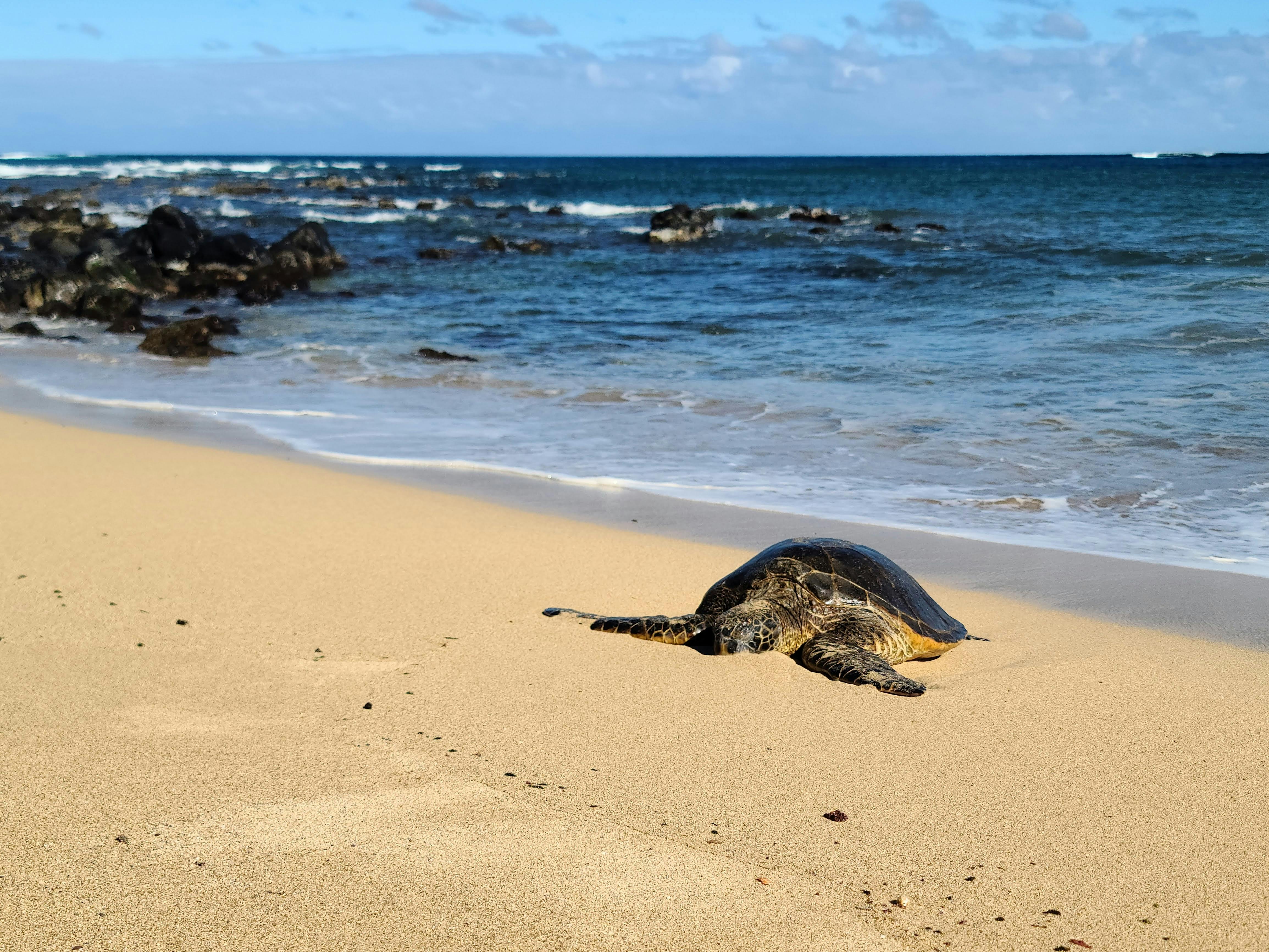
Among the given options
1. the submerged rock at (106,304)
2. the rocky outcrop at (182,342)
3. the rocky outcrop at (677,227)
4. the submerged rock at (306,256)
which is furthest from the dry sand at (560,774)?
the rocky outcrop at (677,227)

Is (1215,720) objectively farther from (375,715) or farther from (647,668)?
(375,715)

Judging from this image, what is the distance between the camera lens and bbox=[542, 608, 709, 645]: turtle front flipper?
4.90 meters

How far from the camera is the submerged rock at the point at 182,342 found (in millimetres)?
15031

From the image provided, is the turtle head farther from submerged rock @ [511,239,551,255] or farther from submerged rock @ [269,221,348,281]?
submerged rock @ [511,239,551,255]

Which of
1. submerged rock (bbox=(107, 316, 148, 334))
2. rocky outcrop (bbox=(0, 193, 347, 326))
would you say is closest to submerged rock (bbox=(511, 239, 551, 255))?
rocky outcrop (bbox=(0, 193, 347, 326))

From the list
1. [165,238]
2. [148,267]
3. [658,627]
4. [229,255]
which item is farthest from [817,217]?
[658,627]

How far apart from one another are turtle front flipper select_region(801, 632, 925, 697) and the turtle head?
0.60ft

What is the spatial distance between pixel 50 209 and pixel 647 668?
42.5m

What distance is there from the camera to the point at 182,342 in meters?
15.2

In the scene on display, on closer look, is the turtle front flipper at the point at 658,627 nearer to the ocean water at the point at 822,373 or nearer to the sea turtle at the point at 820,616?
the sea turtle at the point at 820,616

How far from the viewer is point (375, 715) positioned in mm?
3922

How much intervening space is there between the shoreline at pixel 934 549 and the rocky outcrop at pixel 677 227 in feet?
84.2

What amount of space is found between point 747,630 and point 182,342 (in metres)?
12.8

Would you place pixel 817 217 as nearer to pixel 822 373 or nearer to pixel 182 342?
pixel 822 373
